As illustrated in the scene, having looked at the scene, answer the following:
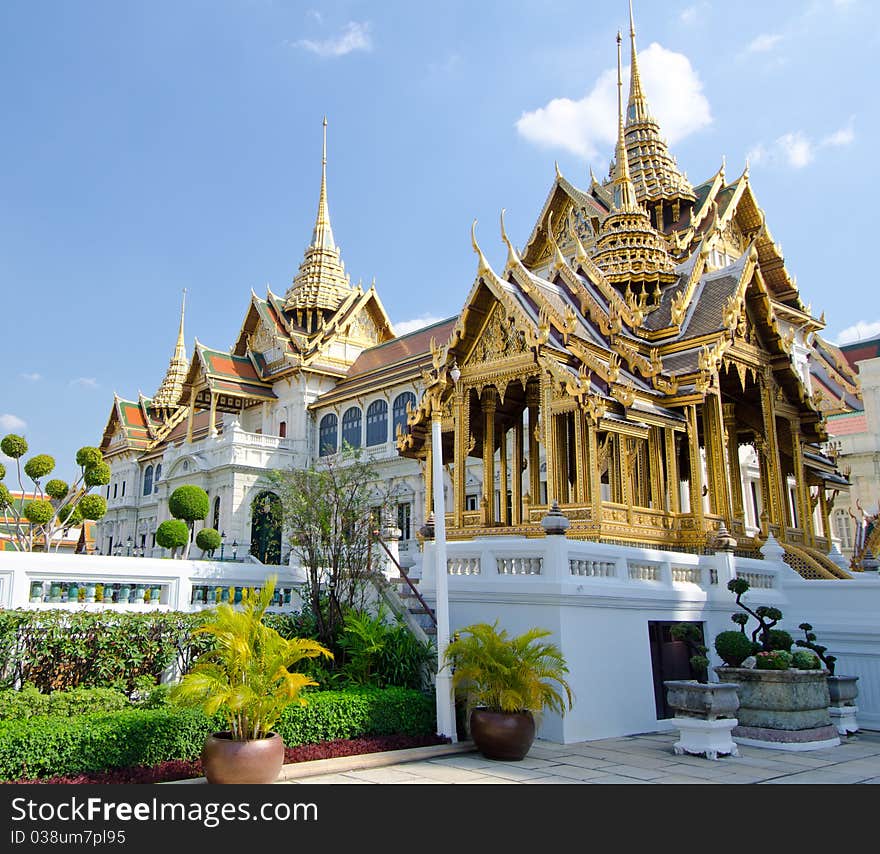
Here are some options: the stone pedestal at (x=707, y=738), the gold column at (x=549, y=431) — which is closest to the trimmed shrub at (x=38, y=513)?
the gold column at (x=549, y=431)

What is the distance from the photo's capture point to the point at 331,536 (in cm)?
1055

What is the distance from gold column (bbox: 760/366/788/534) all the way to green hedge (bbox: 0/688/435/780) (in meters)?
7.64

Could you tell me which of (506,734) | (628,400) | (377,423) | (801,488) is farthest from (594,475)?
(377,423)

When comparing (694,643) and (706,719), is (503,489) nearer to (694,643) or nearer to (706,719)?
(694,643)

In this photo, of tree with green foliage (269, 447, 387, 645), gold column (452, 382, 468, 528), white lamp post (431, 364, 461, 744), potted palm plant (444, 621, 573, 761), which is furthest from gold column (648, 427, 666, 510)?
white lamp post (431, 364, 461, 744)

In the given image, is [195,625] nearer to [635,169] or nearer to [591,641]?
[591,641]

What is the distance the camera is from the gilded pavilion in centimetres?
1113

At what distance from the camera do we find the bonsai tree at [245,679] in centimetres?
624

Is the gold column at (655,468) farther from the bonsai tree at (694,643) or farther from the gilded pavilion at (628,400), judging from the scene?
the bonsai tree at (694,643)

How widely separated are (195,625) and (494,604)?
124 inches

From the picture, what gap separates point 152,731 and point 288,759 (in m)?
1.15

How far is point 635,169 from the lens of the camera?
28.7 m

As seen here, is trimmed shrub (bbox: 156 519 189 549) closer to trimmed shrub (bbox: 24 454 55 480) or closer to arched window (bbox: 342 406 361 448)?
trimmed shrub (bbox: 24 454 55 480)
